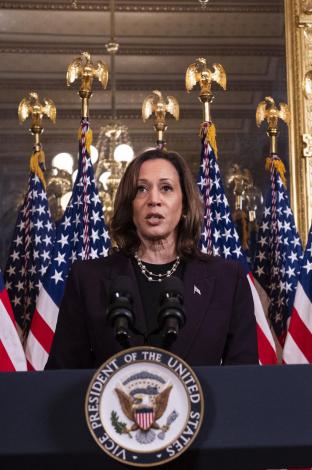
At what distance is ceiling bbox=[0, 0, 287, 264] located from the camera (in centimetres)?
716

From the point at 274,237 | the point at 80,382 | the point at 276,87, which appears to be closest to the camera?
the point at 80,382

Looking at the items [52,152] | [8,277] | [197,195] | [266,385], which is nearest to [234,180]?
[52,152]

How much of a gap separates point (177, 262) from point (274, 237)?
9.93 ft

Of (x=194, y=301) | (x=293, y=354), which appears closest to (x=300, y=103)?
(x=293, y=354)

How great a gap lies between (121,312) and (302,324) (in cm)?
309

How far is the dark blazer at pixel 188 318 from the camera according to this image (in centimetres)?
253

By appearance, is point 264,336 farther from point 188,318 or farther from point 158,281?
point 188,318

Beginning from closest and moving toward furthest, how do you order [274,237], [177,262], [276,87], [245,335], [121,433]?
[121,433]
[245,335]
[177,262]
[274,237]
[276,87]

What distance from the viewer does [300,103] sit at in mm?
6824

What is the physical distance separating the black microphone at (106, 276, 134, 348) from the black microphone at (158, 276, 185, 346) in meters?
0.07

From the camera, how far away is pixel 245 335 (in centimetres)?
259

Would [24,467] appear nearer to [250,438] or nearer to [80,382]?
[80,382]

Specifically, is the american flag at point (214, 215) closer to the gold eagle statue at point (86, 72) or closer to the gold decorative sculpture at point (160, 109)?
the gold decorative sculpture at point (160, 109)

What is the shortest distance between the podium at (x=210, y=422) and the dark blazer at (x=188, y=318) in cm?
58
